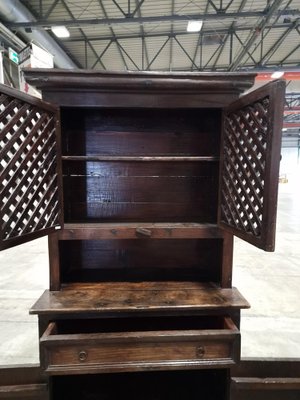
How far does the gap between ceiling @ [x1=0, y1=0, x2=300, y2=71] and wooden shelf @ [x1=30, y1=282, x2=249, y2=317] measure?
139 inches

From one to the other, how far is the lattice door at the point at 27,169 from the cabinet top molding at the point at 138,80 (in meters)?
0.12

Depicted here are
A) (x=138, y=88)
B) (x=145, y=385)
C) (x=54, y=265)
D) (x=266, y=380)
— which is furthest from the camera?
(x=145, y=385)

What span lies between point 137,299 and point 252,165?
2.47 ft

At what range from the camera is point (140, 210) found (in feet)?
4.58

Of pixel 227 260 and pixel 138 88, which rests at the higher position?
pixel 138 88

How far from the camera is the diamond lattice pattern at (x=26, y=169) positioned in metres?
0.93

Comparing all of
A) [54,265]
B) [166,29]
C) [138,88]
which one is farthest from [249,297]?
[166,29]

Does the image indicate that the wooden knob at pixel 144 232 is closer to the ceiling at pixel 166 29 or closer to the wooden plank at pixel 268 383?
the wooden plank at pixel 268 383

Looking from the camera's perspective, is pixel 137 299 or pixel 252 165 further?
pixel 137 299

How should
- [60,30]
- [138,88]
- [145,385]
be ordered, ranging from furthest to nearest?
[60,30] < [145,385] < [138,88]

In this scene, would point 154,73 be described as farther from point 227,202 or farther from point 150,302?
point 150,302

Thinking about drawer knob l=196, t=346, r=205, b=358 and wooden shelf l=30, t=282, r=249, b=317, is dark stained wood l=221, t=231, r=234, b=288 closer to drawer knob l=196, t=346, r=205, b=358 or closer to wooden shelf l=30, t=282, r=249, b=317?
wooden shelf l=30, t=282, r=249, b=317

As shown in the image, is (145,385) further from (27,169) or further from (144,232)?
(27,169)

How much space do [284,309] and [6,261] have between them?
9.42 feet
